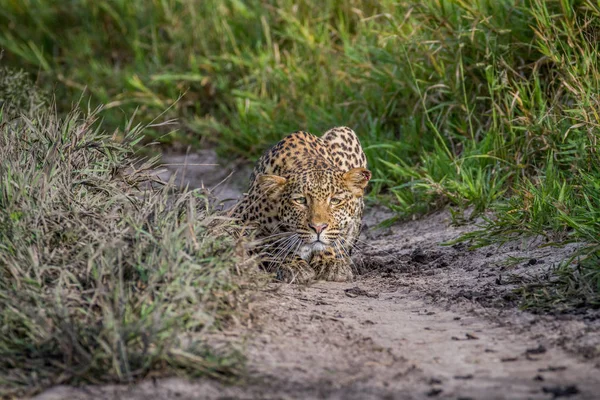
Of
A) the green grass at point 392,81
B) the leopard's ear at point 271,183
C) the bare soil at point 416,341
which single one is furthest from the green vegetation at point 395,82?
the leopard's ear at point 271,183

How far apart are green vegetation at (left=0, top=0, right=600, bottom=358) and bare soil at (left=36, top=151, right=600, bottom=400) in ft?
1.20

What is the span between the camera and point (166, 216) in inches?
186

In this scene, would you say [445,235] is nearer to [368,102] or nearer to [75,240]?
[368,102]

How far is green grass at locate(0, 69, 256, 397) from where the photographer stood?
3.78m

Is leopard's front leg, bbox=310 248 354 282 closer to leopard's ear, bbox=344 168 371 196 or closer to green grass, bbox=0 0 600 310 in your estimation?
leopard's ear, bbox=344 168 371 196

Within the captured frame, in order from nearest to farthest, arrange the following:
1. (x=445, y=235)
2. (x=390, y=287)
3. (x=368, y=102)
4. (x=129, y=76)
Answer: (x=390, y=287) < (x=445, y=235) < (x=368, y=102) < (x=129, y=76)

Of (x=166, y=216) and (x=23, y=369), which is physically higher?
(x=166, y=216)

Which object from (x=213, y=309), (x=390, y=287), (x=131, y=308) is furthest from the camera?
(x=390, y=287)

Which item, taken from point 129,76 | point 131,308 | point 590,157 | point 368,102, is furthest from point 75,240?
point 129,76

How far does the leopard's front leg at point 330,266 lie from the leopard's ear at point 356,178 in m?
0.45

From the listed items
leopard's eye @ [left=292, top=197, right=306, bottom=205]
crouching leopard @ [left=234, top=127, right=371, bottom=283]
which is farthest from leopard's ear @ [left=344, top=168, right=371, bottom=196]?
leopard's eye @ [left=292, top=197, right=306, bottom=205]

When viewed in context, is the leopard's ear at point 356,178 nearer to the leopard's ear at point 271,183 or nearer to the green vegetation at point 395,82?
the leopard's ear at point 271,183

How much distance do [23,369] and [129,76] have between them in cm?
636

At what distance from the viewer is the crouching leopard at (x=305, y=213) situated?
584cm
